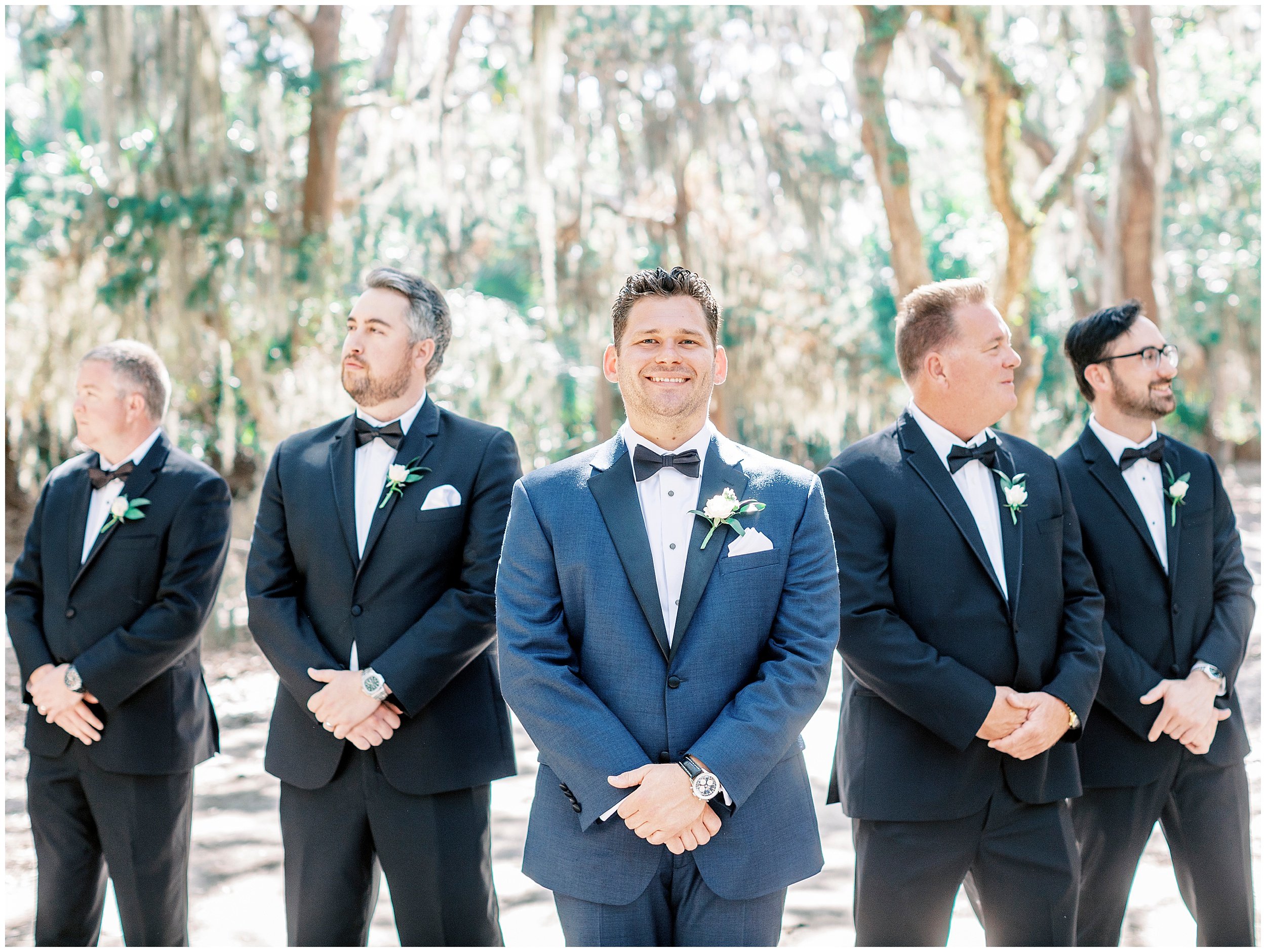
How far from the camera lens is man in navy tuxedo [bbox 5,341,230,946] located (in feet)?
10.4

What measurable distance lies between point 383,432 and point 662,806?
1406mm

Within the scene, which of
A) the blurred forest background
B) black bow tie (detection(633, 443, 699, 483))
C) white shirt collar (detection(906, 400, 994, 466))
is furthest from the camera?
the blurred forest background

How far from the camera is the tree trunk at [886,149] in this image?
7.61 meters

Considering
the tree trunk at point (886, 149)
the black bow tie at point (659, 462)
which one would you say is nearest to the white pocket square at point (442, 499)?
A: the black bow tie at point (659, 462)

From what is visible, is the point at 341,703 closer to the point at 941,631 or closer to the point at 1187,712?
the point at 941,631

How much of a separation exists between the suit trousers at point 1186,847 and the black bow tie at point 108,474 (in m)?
3.01

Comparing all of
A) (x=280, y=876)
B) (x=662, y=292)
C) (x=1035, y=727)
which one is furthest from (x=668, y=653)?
(x=280, y=876)

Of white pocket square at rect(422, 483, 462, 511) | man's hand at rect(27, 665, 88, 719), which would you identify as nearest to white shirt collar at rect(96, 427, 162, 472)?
man's hand at rect(27, 665, 88, 719)

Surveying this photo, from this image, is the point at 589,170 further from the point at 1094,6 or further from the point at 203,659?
the point at 203,659

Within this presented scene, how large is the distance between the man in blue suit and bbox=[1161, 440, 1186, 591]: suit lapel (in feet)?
4.34

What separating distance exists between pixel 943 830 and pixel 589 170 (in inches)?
372

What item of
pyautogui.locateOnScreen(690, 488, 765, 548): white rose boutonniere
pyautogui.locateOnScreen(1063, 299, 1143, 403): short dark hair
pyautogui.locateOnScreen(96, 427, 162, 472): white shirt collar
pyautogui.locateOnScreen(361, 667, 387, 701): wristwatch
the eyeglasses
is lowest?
pyautogui.locateOnScreen(361, 667, 387, 701): wristwatch

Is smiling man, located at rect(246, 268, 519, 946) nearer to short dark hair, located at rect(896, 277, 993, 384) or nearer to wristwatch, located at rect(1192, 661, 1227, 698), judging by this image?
short dark hair, located at rect(896, 277, 993, 384)

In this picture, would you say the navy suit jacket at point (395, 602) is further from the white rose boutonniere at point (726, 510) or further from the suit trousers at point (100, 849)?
the white rose boutonniere at point (726, 510)
